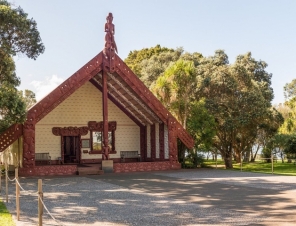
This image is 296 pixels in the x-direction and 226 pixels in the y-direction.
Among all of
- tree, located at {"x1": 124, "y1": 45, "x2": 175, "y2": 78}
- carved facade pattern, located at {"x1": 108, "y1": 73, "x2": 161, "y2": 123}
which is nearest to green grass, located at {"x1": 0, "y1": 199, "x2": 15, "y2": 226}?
carved facade pattern, located at {"x1": 108, "y1": 73, "x2": 161, "y2": 123}

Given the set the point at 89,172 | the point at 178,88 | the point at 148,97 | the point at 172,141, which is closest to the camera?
the point at 89,172

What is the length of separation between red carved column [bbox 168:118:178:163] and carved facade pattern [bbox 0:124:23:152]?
8.13 metres

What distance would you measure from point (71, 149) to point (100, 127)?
2284 mm

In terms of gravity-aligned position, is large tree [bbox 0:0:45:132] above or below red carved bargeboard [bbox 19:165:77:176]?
above

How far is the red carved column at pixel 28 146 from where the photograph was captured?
61.8 feet

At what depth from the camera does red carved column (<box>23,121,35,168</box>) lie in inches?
741

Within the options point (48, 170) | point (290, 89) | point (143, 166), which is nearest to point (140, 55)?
point (290, 89)

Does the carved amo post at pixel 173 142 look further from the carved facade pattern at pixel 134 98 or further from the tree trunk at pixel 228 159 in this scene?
the tree trunk at pixel 228 159

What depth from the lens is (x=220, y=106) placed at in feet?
79.9

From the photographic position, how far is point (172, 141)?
22.3 metres

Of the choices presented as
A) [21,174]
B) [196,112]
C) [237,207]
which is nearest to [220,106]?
[196,112]

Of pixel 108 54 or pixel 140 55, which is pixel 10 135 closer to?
pixel 108 54

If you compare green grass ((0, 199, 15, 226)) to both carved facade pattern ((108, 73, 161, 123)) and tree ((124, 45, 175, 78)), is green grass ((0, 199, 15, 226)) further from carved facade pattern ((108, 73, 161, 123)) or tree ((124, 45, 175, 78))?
tree ((124, 45, 175, 78))

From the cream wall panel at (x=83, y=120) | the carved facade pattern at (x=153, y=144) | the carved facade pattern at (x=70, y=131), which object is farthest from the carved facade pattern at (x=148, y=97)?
the carved facade pattern at (x=70, y=131)
